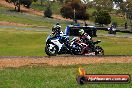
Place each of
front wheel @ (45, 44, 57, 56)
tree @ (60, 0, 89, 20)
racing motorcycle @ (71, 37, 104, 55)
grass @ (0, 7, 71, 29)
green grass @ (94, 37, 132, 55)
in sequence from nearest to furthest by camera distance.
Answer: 1. front wheel @ (45, 44, 57, 56)
2. racing motorcycle @ (71, 37, 104, 55)
3. green grass @ (94, 37, 132, 55)
4. grass @ (0, 7, 71, 29)
5. tree @ (60, 0, 89, 20)

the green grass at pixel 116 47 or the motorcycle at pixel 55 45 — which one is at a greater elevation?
the motorcycle at pixel 55 45

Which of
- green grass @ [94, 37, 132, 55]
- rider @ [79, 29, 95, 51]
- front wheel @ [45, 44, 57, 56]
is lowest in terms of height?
green grass @ [94, 37, 132, 55]

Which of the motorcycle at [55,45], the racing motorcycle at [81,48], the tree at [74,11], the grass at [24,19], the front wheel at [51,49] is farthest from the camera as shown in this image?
the tree at [74,11]

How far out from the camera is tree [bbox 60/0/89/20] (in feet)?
310

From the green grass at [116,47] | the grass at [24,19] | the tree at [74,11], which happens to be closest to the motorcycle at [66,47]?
the green grass at [116,47]

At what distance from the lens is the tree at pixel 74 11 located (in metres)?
94.6

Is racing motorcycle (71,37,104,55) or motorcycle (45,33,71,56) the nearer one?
motorcycle (45,33,71,56)

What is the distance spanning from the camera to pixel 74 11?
309 ft

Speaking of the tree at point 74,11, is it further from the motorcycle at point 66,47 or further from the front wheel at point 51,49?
the front wheel at point 51,49

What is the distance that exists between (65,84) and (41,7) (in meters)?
110

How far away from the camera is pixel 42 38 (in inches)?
1837

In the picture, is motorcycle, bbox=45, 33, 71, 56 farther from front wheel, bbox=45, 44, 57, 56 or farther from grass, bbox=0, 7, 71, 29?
grass, bbox=0, 7, 71, 29

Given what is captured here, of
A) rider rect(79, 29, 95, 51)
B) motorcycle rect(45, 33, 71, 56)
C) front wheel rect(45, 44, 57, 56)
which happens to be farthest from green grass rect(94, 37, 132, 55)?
front wheel rect(45, 44, 57, 56)

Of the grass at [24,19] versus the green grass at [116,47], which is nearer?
the green grass at [116,47]
